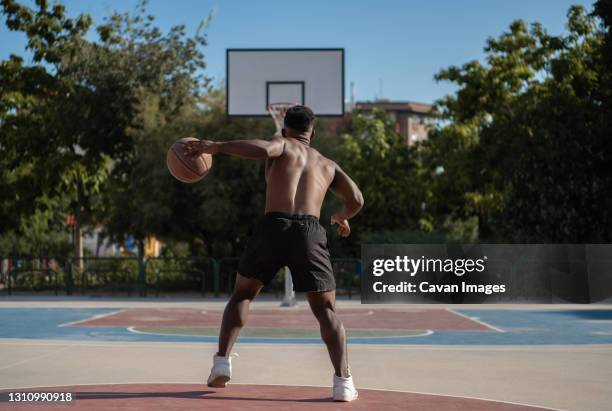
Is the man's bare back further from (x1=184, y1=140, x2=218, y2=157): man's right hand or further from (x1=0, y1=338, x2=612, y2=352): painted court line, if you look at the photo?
(x1=0, y1=338, x2=612, y2=352): painted court line

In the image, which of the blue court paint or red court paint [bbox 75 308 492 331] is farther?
red court paint [bbox 75 308 492 331]

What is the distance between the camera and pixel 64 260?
29.3 m

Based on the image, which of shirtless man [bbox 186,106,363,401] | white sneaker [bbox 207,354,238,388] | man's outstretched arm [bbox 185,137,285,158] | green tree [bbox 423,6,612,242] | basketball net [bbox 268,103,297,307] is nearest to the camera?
man's outstretched arm [bbox 185,137,285,158]

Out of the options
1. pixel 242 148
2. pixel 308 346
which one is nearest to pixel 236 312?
pixel 242 148

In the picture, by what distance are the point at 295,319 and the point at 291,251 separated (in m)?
11.3

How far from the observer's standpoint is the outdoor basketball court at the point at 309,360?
7367 millimetres

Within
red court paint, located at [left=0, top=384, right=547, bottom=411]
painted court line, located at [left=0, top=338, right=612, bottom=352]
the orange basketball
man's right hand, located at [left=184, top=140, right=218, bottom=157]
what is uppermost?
man's right hand, located at [left=184, top=140, right=218, bottom=157]

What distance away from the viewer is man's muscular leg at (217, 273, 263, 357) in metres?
7.26

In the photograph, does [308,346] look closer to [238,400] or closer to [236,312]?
[236,312]

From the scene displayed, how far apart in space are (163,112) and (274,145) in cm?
2716

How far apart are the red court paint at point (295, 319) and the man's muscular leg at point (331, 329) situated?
29.0ft

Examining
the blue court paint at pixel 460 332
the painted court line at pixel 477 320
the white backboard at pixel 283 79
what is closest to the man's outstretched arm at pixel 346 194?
the blue court paint at pixel 460 332

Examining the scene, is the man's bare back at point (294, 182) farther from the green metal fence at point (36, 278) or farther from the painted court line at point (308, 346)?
the green metal fence at point (36, 278)

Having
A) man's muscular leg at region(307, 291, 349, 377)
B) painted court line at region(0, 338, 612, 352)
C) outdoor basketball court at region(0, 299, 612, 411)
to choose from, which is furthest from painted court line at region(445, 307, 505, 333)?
man's muscular leg at region(307, 291, 349, 377)
